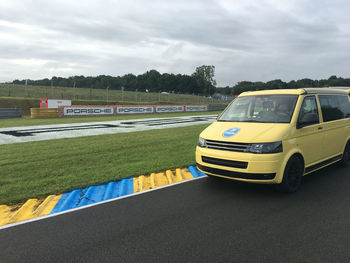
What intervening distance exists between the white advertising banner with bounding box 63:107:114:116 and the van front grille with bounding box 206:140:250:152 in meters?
23.1

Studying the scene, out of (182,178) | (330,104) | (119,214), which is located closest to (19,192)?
(119,214)

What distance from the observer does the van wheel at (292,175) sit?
191 inches

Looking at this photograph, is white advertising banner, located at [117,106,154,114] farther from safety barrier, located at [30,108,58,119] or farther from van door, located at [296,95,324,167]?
van door, located at [296,95,324,167]

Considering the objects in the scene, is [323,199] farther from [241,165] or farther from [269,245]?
[269,245]

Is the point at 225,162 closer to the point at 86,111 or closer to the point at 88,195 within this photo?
the point at 88,195

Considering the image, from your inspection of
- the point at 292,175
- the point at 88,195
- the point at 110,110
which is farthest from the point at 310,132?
the point at 110,110

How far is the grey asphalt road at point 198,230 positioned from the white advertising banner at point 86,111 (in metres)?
22.8

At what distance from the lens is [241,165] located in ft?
15.4

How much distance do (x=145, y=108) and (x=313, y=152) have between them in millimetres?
27464

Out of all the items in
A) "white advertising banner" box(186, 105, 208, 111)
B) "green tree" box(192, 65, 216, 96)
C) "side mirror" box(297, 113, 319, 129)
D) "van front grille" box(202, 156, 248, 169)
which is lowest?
"van front grille" box(202, 156, 248, 169)

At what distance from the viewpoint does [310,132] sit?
540 centimetres

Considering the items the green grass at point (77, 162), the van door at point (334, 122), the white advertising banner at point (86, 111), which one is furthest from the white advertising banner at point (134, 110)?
the van door at point (334, 122)

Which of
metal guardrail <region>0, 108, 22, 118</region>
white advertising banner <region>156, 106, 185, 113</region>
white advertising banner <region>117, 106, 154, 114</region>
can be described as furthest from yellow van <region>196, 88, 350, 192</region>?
white advertising banner <region>156, 106, 185, 113</region>

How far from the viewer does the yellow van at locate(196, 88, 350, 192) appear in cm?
468
